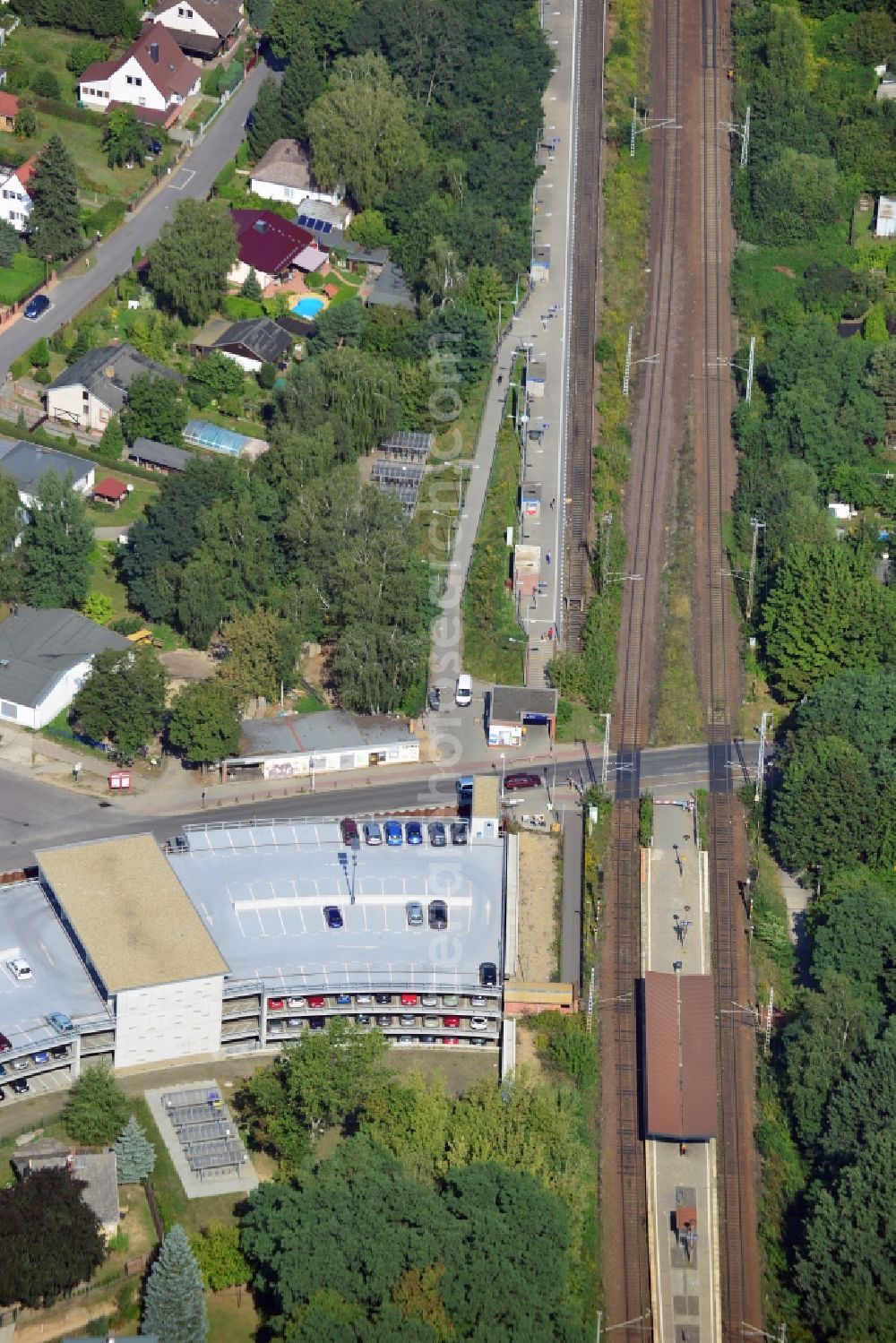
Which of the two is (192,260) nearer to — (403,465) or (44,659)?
(403,465)

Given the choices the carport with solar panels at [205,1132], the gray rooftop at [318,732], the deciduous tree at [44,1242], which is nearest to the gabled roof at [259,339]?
the gray rooftop at [318,732]

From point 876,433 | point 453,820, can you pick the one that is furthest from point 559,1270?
point 876,433

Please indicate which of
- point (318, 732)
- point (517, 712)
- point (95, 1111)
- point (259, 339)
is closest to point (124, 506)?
point (259, 339)

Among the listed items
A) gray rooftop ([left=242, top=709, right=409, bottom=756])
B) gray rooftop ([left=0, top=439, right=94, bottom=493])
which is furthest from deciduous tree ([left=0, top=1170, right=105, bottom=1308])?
gray rooftop ([left=0, top=439, right=94, bottom=493])

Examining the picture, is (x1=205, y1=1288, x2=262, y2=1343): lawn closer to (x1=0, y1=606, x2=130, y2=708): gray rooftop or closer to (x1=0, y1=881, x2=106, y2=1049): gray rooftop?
(x1=0, y1=881, x2=106, y2=1049): gray rooftop

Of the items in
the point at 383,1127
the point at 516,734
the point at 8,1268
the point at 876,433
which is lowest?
the point at 8,1268

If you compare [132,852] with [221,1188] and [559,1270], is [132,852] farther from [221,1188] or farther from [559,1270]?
[559,1270]
